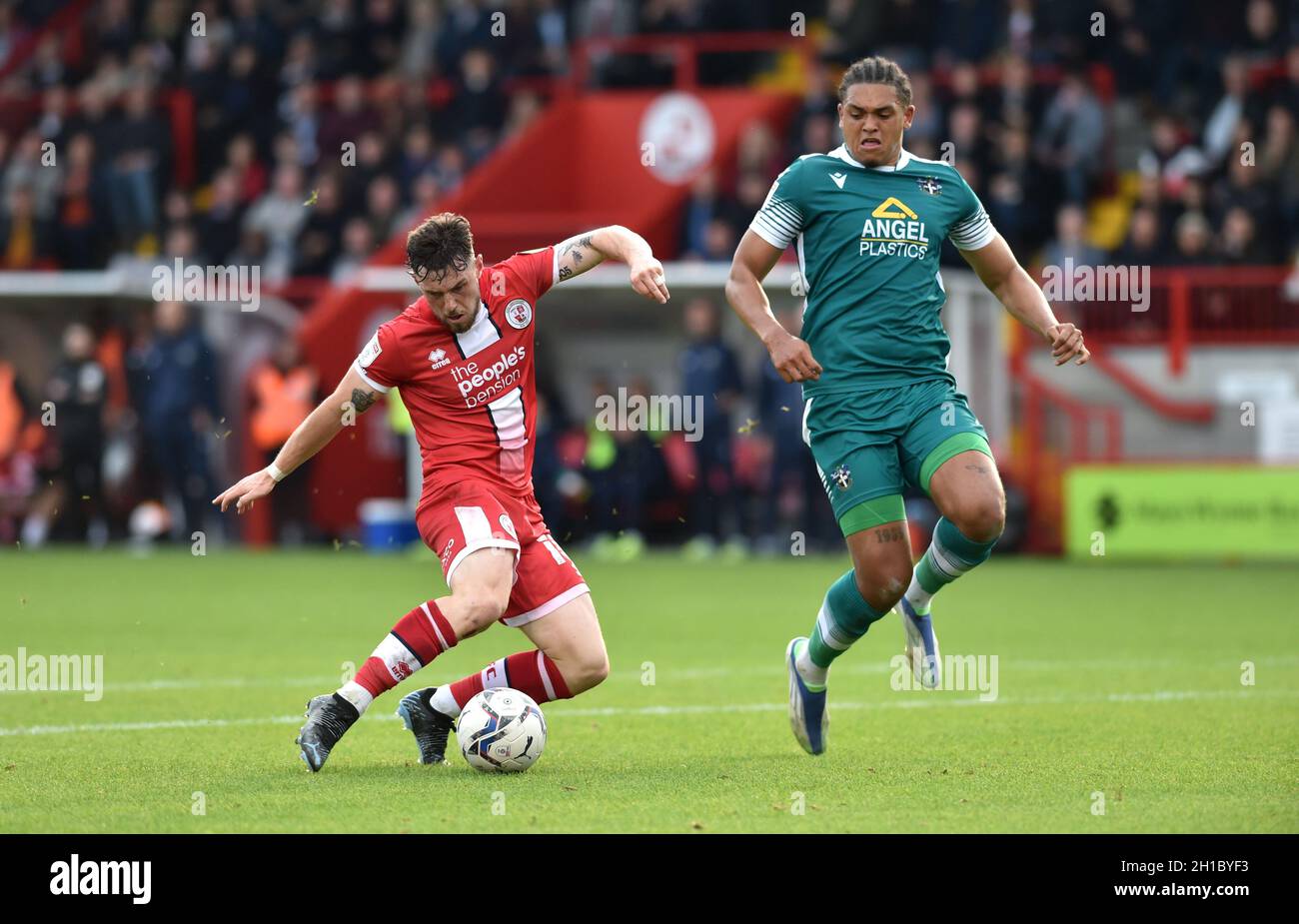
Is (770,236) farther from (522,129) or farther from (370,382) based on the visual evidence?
(522,129)

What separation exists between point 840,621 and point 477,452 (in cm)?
141

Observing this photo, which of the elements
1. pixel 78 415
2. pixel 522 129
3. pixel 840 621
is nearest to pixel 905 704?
pixel 840 621

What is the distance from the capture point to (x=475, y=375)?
7199 mm

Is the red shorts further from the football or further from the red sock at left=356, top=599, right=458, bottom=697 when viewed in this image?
the football

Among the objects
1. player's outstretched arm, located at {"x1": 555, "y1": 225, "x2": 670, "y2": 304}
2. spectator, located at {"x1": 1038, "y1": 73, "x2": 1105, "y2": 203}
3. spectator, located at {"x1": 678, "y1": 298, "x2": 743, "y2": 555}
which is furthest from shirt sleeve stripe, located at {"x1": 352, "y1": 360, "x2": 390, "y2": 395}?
spectator, located at {"x1": 1038, "y1": 73, "x2": 1105, "y2": 203}

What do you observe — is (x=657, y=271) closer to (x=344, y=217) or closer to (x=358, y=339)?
(x=358, y=339)

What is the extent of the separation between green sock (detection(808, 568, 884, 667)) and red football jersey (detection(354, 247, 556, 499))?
114 cm

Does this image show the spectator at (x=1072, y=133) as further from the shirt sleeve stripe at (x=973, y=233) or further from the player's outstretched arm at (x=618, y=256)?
the player's outstretched arm at (x=618, y=256)

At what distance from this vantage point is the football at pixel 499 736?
22.5 feet

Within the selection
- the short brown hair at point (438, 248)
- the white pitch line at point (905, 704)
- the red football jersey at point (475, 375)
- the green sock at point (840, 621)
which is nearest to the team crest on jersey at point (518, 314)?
the red football jersey at point (475, 375)

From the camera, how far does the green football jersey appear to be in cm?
719

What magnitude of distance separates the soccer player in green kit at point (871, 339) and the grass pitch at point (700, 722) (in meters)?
0.69

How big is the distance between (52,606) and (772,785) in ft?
26.0
